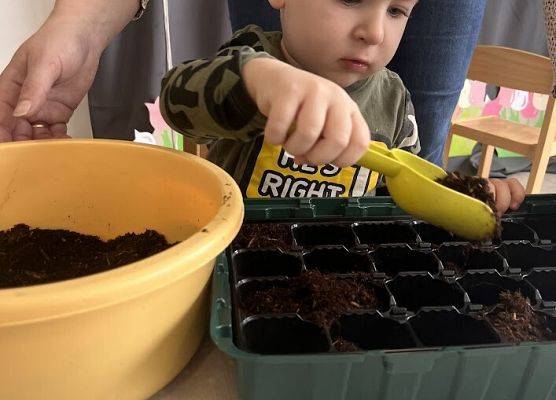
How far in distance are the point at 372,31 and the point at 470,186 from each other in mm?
239

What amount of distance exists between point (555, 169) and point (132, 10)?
2500 millimetres

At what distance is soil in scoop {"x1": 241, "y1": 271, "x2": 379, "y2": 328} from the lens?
530 mm

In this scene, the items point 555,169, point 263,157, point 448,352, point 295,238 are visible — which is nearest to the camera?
point 448,352

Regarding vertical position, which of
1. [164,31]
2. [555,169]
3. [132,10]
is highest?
[132,10]

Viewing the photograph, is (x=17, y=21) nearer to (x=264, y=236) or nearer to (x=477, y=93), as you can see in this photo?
(x=264, y=236)

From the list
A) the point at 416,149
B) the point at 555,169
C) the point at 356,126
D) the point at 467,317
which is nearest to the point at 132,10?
the point at 416,149

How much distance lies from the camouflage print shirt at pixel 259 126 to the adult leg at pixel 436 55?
163 millimetres

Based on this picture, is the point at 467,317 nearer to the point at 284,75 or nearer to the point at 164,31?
the point at 284,75

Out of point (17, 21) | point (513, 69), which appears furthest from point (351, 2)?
point (513, 69)

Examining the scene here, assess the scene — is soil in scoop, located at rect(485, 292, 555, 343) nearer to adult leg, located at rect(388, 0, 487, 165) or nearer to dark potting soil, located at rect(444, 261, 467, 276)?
dark potting soil, located at rect(444, 261, 467, 276)

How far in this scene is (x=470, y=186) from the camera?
2.26 ft

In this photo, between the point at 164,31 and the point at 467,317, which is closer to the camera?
the point at 467,317

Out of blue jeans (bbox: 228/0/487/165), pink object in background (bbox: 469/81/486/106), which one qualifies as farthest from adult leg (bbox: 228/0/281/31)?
pink object in background (bbox: 469/81/486/106)

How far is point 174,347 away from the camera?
475 millimetres
